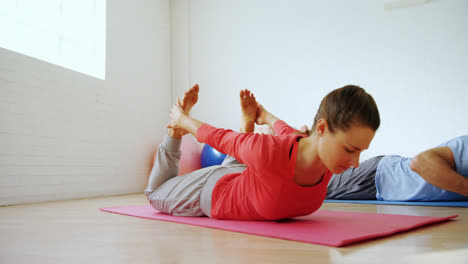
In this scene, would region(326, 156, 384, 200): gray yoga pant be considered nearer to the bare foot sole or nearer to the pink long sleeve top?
the pink long sleeve top

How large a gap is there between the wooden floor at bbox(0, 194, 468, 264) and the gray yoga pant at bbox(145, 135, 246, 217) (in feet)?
0.58

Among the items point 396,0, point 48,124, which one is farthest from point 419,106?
point 48,124

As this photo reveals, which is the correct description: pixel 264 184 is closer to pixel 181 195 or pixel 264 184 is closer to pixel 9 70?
pixel 181 195

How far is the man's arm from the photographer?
6.82 feet

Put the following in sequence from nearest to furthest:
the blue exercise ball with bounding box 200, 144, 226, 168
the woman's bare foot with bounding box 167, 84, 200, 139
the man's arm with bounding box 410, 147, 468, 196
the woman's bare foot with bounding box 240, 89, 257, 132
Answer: the woman's bare foot with bounding box 167, 84, 200, 139 < the woman's bare foot with bounding box 240, 89, 257, 132 < the man's arm with bounding box 410, 147, 468, 196 < the blue exercise ball with bounding box 200, 144, 226, 168

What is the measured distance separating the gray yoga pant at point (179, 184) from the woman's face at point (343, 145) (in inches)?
24.2

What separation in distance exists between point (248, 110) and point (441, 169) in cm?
118

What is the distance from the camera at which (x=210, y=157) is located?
156 inches

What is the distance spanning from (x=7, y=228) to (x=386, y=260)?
5.23 ft

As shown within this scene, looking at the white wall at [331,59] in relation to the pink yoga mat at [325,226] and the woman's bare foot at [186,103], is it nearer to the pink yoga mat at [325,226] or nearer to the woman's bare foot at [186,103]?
the pink yoga mat at [325,226]

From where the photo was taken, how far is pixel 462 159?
211 cm

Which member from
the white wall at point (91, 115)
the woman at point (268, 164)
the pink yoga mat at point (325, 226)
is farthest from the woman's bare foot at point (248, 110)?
the white wall at point (91, 115)

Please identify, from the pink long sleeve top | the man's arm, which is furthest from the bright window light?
the man's arm

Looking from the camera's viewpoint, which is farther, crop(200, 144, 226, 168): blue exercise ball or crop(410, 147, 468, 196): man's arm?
crop(200, 144, 226, 168): blue exercise ball
